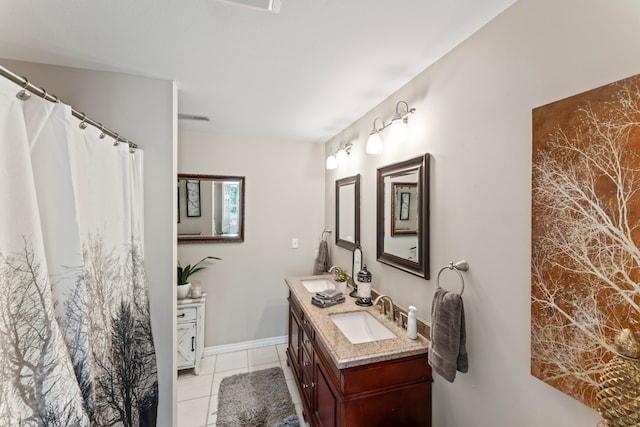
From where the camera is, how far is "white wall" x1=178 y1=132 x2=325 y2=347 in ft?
9.15

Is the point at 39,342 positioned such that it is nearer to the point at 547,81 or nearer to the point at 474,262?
the point at 474,262

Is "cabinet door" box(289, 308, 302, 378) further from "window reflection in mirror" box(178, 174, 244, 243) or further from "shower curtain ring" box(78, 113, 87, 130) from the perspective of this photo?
"shower curtain ring" box(78, 113, 87, 130)

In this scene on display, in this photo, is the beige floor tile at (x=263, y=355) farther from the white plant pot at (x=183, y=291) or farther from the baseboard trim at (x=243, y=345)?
the white plant pot at (x=183, y=291)

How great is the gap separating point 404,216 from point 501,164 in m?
0.70

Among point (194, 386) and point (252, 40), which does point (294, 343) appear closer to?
point (194, 386)

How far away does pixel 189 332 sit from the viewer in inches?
95.7

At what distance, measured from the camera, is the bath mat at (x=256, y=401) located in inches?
75.6

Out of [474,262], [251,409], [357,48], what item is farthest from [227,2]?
[251,409]

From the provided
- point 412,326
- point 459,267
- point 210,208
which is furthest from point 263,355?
point 459,267

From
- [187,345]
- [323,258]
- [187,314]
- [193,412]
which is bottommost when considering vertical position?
[193,412]

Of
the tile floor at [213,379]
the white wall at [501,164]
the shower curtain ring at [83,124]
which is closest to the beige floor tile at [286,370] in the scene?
the tile floor at [213,379]

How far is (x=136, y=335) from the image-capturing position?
147 centimetres

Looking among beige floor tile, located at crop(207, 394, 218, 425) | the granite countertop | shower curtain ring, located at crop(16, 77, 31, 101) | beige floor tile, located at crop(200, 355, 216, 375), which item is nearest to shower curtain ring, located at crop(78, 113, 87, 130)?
shower curtain ring, located at crop(16, 77, 31, 101)

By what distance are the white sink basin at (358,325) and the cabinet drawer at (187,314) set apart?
1437 millimetres
